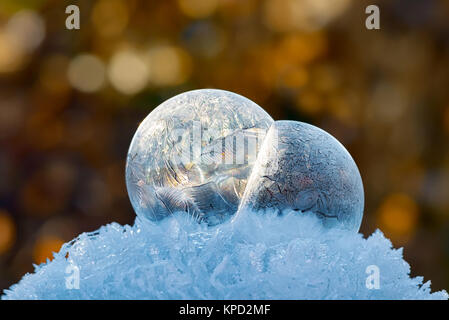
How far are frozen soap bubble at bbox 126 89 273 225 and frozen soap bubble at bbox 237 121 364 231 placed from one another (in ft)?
0.09

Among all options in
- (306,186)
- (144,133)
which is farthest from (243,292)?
(144,133)

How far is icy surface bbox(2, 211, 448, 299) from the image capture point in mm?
729

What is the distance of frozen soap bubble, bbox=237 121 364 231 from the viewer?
2.70 feet

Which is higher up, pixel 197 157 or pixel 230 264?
pixel 197 157

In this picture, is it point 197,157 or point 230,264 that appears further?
point 197,157

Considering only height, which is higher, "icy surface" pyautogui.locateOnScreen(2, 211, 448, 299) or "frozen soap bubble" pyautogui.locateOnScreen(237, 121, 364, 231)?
"frozen soap bubble" pyautogui.locateOnScreen(237, 121, 364, 231)

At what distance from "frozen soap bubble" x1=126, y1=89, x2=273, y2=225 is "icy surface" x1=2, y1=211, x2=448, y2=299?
0.11 ft

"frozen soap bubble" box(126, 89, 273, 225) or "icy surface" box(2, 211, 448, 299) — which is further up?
"frozen soap bubble" box(126, 89, 273, 225)

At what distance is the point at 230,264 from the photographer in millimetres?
752

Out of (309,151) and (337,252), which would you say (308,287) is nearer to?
(337,252)

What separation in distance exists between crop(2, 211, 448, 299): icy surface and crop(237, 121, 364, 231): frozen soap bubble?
0.02m

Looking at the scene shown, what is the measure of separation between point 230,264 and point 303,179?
16cm

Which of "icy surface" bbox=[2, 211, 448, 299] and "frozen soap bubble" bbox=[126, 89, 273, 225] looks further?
"frozen soap bubble" bbox=[126, 89, 273, 225]
